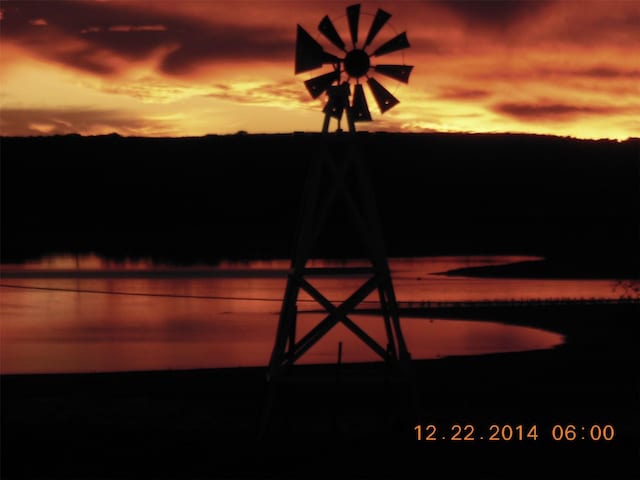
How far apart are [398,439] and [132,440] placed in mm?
3901

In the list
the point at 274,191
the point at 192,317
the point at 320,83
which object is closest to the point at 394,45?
the point at 320,83

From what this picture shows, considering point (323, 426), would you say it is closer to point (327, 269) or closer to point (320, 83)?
point (327, 269)

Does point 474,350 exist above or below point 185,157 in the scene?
below

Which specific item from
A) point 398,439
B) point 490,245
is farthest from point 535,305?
point 490,245

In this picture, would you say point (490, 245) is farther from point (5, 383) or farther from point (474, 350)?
point (5, 383)

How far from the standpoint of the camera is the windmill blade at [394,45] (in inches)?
585

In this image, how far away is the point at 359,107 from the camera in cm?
1467

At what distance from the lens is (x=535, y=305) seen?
41.9 meters

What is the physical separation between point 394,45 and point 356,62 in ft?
2.15

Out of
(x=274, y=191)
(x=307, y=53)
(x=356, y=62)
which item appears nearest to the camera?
(x=307, y=53)

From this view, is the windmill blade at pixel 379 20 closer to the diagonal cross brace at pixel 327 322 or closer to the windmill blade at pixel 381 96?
the windmill blade at pixel 381 96

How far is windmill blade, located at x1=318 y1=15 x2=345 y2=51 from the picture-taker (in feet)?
48.2

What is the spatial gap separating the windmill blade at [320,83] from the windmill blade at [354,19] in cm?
57
